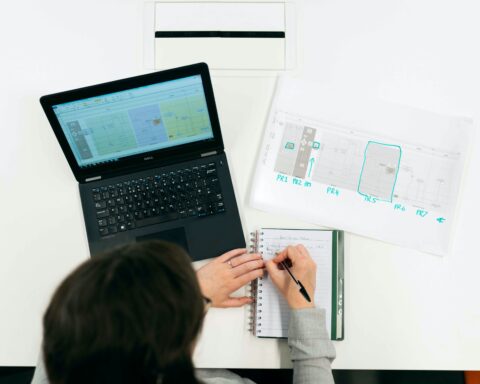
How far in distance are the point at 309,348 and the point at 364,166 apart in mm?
385

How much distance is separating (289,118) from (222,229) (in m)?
0.28

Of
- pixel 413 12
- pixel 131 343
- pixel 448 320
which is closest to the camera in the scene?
pixel 131 343

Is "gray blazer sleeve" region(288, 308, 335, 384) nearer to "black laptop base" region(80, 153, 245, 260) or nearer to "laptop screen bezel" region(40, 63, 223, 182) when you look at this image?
"black laptop base" region(80, 153, 245, 260)

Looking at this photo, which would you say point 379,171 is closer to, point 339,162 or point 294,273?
point 339,162

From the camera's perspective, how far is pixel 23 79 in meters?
0.93

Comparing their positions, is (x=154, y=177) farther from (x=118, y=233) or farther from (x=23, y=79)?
(x=23, y=79)

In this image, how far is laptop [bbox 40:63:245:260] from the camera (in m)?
0.83

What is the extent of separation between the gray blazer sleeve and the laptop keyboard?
27 cm

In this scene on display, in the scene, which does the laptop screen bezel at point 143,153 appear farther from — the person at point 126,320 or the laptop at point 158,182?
the person at point 126,320

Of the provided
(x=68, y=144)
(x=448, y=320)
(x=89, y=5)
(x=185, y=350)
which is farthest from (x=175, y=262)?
(x=89, y=5)

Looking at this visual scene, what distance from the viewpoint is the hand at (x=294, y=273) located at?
0.79 meters

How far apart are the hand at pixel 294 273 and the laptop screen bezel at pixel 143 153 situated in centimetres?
26

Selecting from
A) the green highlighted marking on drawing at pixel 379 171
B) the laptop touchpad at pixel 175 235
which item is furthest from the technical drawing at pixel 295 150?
the laptop touchpad at pixel 175 235

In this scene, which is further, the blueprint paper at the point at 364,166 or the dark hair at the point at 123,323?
the blueprint paper at the point at 364,166
